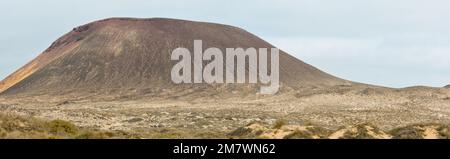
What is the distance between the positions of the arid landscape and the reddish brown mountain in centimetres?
22

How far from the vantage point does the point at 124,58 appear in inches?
5251

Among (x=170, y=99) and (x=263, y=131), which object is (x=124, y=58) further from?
(x=263, y=131)

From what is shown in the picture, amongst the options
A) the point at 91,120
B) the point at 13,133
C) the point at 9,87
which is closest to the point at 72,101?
the point at 9,87

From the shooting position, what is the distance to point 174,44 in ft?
457

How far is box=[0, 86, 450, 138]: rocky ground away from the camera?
186ft

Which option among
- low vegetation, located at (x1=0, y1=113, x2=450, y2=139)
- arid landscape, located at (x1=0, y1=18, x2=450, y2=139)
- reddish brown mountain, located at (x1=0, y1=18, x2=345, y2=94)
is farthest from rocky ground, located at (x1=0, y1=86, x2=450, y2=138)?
reddish brown mountain, located at (x1=0, y1=18, x2=345, y2=94)

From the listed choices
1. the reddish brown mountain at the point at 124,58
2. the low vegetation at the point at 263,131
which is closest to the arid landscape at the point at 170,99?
the low vegetation at the point at 263,131

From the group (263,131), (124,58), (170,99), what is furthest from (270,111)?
(124,58)

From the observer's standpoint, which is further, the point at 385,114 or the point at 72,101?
the point at 72,101

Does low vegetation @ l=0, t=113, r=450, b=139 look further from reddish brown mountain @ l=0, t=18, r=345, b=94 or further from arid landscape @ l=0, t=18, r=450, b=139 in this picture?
reddish brown mountain @ l=0, t=18, r=345, b=94

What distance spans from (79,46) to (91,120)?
87.0m

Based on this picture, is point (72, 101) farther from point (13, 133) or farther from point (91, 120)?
point (13, 133)

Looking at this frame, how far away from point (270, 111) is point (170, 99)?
100.0 feet
